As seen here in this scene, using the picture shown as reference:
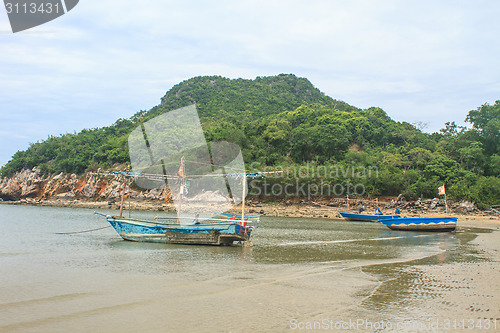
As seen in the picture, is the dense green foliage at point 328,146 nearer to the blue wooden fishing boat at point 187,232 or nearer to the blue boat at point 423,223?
the blue boat at point 423,223

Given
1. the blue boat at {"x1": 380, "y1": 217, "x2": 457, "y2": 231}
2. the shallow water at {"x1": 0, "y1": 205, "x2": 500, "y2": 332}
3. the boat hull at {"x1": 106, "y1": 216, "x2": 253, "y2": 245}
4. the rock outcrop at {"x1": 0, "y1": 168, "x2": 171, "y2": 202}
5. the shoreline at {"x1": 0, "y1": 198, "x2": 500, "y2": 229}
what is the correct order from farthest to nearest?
the rock outcrop at {"x1": 0, "y1": 168, "x2": 171, "y2": 202}
the shoreline at {"x1": 0, "y1": 198, "x2": 500, "y2": 229}
the blue boat at {"x1": 380, "y1": 217, "x2": 457, "y2": 231}
the boat hull at {"x1": 106, "y1": 216, "x2": 253, "y2": 245}
the shallow water at {"x1": 0, "y1": 205, "x2": 500, "y2": 332}

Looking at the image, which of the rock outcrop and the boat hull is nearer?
the boat hull

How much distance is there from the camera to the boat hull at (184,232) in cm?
1958

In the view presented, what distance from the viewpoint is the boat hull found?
→ 19.6 meters

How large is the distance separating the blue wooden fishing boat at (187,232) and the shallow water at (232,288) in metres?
1.03

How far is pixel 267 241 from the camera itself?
22.1 m

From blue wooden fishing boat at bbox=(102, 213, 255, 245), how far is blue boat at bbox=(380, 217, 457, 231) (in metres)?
15.5

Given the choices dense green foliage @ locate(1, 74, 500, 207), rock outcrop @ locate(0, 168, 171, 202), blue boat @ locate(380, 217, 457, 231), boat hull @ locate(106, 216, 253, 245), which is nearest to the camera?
boat hull @ locate(106, 216, 253, 245)

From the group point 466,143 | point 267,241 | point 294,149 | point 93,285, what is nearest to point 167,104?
point 294,149

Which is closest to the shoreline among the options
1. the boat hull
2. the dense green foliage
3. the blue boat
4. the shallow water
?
the dense green foliage

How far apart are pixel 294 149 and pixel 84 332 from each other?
65.9 m

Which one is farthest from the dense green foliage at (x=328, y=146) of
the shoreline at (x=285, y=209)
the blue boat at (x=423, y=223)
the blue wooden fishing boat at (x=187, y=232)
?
the blue wooden fishing boat at (x=187, y=232)

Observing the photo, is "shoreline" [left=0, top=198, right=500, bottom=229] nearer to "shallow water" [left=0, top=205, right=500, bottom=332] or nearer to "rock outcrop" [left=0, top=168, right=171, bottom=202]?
"rock outcrop" [left=0, top=168, right=171, bottom=202]

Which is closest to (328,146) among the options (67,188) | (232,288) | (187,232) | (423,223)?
(423,223)
